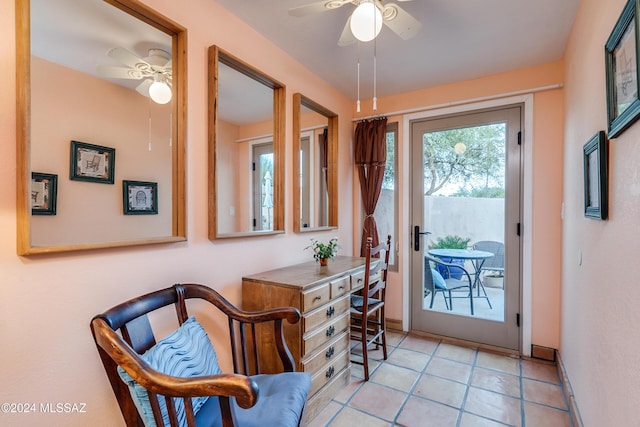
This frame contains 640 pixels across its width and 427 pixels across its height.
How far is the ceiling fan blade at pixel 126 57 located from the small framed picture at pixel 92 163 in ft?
1.46

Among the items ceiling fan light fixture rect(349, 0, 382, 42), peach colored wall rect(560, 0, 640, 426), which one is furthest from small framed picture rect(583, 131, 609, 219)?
ceiling fan light fixture rect(349, 0, 382, 42)

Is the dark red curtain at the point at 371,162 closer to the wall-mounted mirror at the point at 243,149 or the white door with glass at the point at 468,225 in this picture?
the white door with glass at the point at 468,225

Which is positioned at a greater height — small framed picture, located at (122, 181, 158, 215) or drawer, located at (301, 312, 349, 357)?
small framed picture, located at (122, 181, 158, 215)

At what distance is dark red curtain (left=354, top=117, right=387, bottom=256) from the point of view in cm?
324

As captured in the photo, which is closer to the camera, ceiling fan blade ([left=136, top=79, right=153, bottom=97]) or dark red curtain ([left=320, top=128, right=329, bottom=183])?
ceiling fan blade ([left=136, top=79, right=153, bottom=97])

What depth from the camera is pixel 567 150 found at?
90.9 inches

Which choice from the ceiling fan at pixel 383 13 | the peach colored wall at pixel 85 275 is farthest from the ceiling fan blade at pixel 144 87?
the ceiling fan at pixel 383 13

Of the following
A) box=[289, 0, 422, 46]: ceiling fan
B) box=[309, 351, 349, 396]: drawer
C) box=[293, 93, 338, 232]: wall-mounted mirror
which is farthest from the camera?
box=[293, 93, 338, 232]: wall-mounted mirror

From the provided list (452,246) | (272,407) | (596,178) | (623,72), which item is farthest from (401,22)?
(452,246)

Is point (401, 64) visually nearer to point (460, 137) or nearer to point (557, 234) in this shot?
point (460, 137)

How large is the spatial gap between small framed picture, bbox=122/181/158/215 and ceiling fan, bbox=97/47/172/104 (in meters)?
0.46

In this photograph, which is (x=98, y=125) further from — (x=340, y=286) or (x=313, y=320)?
(x=340, y=286)

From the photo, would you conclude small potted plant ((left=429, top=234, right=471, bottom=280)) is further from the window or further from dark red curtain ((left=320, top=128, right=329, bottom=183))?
dark red curtain ((left=320, top=128, right=329, bottom=183))

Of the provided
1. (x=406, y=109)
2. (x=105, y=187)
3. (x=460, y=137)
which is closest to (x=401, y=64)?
(x=406, y=109)
